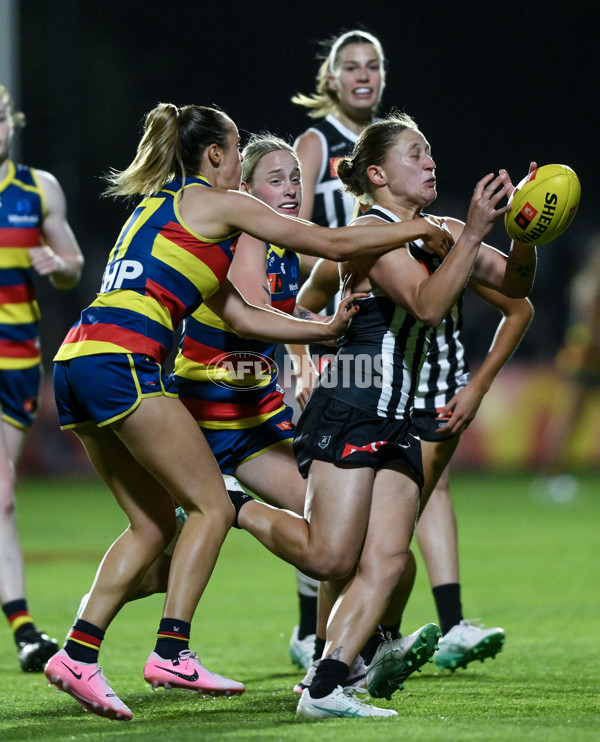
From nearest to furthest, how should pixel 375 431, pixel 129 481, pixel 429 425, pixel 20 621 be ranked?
pixel 375 431 < pixel 129 481 < pixel 429 425 < pixel 20 621

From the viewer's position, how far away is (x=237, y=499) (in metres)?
4.49

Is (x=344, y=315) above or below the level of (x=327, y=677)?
above

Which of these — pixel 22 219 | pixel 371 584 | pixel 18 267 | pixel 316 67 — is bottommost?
pixel 371 584

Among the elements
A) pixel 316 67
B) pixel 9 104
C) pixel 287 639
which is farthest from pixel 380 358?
pixel 316 67

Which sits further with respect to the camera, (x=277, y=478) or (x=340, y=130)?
(x=340, y=130)

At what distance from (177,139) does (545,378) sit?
38.6 feet

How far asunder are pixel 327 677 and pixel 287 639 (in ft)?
7.05

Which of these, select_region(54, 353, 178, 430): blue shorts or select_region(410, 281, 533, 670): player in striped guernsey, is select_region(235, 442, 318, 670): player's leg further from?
select_region(54, 353, 178, 430): blue shorts

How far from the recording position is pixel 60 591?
24.5 feet

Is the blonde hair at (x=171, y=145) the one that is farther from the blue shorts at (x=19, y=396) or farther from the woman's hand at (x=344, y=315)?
the blue shorts at (x=19, y=396)

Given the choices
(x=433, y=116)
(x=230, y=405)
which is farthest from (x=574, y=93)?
(x=230, y=405)

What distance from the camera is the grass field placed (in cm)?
369

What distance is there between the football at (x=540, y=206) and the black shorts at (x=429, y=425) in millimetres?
987

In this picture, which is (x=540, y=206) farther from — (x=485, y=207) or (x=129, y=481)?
(x=129, y=481)
